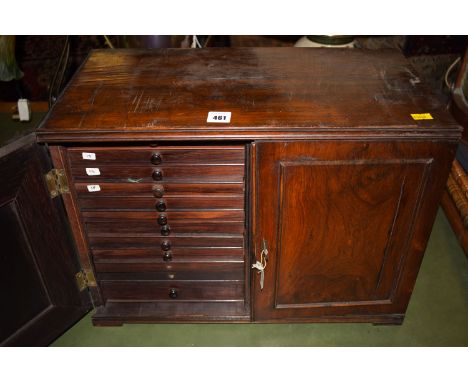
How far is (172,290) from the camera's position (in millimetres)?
1999

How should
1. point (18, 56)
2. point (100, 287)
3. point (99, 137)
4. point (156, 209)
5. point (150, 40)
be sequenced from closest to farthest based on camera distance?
point (99, 137), point (156, 209), point (100, 287), point (150, 40), point (18, 56)

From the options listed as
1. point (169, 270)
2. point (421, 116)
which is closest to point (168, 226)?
point (169, 270)

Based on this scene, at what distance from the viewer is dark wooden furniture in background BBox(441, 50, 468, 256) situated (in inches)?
89.9

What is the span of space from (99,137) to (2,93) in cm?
251

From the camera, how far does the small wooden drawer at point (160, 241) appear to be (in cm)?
183

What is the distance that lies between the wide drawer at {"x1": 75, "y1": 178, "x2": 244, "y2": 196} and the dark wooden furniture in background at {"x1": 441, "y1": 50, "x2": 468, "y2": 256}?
125 centimetres

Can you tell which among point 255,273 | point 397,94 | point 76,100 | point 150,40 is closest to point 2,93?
point 150,40

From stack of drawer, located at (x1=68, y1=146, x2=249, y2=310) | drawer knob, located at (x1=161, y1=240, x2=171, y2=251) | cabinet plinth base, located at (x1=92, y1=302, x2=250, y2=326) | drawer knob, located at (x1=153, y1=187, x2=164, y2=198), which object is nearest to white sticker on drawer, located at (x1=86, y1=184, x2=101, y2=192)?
stack of drawer, located at (x1=68, y1=146, x2=249, y2=310)

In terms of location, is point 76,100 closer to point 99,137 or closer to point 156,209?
point 99,137

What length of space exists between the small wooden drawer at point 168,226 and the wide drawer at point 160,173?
0.19 m

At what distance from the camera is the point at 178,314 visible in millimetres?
2037

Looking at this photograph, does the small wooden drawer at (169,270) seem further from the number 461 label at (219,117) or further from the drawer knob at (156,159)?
the number 461 label at (219,117)

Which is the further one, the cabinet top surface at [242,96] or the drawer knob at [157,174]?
the drawer knob at [157,174]

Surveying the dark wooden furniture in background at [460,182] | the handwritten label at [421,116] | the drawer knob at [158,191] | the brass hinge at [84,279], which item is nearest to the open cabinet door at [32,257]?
the brass hinge at [84,279]
